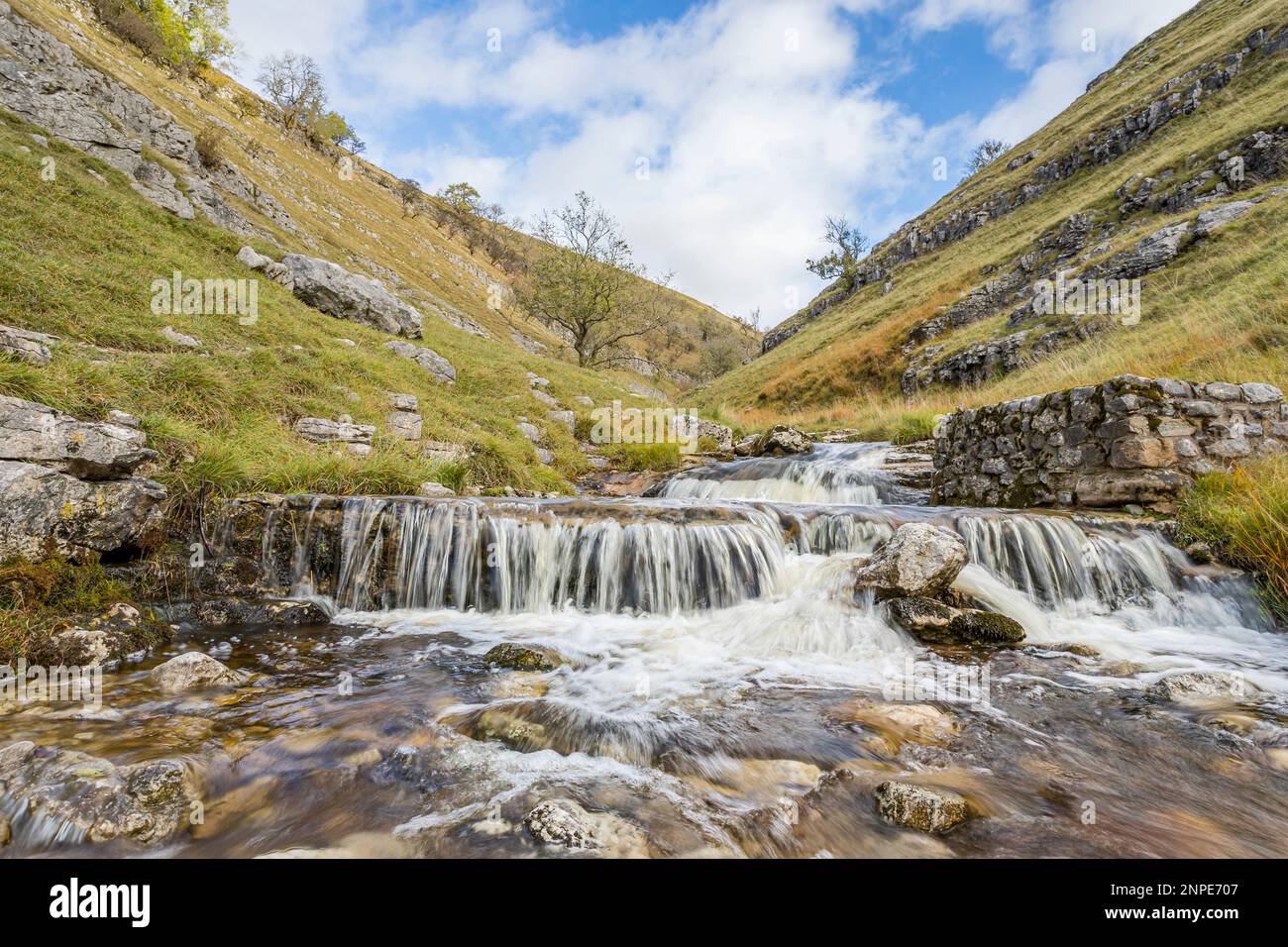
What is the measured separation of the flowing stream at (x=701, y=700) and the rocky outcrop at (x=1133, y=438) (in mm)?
1135

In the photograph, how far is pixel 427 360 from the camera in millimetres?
14234

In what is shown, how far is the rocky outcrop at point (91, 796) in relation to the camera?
204cm

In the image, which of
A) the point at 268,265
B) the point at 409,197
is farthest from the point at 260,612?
the point at 409,197

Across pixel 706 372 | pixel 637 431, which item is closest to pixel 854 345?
Answer: pixel 637 431

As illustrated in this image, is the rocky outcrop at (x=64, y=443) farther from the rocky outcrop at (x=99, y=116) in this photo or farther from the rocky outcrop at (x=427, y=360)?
the rocky outcrop at (x=99, y=116)

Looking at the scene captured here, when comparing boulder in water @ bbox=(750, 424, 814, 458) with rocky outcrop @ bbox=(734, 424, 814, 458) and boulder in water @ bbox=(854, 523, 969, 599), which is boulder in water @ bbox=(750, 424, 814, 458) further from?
boulder in water @ bbox=(854, 523, 969, 599)

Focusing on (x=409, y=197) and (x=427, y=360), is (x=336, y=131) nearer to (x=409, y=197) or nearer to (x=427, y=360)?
(x=409, y=197)

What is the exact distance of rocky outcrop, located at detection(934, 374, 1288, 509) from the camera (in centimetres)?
621

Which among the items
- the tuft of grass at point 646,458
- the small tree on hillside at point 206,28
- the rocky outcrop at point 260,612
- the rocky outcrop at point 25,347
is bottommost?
the rocky outcrop at point 260,612

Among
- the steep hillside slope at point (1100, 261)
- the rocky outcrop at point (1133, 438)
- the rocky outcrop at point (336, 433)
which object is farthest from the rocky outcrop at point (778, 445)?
the rocky outcrop at point (336, 433)

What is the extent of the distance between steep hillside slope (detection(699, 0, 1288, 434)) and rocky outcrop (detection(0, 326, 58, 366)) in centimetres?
1457
